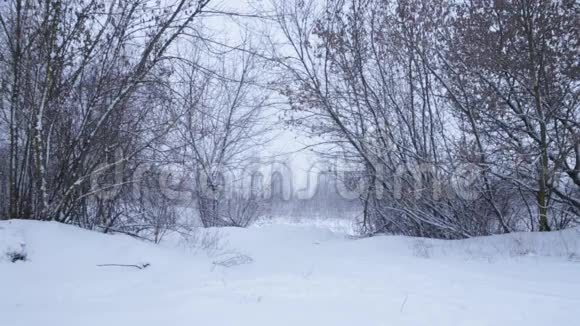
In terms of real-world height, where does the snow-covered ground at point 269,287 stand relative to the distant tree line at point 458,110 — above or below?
below

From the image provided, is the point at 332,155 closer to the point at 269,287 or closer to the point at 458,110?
the point at 458,110

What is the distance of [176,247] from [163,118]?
7.97 feet

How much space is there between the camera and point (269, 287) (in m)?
3.61

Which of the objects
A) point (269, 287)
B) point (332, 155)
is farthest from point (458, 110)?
point (269, 287)

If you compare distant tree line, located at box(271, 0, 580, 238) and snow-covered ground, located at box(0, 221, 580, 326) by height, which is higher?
distant tree line, located at box(271, 0, 580, 238)

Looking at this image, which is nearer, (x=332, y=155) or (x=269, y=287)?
(x=269, y=287)

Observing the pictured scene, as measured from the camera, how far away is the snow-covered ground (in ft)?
9.00

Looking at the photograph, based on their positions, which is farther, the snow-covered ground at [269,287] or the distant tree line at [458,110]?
the distant tree line at [458,110]

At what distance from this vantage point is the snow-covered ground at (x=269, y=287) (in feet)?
9.00

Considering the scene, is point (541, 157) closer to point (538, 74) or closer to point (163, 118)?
point (538, 74)

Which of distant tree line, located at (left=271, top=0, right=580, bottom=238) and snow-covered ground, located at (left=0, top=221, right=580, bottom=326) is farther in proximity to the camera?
distant tree line, located at (left=271, top=0, right=580, bottom=238)

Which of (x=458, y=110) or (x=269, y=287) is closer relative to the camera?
(x=269, y=287)

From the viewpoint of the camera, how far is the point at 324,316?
275 centimetres

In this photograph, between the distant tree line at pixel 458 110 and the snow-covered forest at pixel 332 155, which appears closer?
the snow-covered forest at pixel 332 155
